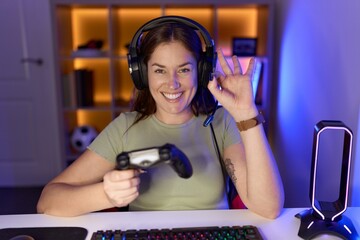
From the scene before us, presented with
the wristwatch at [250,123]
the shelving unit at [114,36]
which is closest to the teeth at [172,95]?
the wristwatch at [250,123]

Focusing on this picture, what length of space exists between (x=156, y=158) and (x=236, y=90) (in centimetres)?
38

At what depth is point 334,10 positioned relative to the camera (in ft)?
4.46

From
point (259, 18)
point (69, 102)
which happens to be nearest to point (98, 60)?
point (69, 102)

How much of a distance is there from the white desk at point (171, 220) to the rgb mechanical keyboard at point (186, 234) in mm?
60

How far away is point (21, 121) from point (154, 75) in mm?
2198

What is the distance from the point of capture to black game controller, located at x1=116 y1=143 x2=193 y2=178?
71cm

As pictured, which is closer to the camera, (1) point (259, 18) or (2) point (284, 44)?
(2) point (284, 44)

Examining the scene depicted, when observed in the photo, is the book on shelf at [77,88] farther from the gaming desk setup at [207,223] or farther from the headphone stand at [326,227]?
the headphone stand at [326,227]

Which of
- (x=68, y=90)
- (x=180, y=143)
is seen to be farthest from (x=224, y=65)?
(x=68, y=90)

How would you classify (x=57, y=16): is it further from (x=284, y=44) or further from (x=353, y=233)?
(x=353, y=233)

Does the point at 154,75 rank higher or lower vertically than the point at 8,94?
higher

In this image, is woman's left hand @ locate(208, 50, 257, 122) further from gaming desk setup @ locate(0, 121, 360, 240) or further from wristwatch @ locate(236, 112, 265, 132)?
gaming desk setup @ locate(0, 121, 360, 240)

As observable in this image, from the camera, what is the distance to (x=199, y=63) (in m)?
1.11

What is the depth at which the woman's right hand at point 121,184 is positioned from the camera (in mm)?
841
